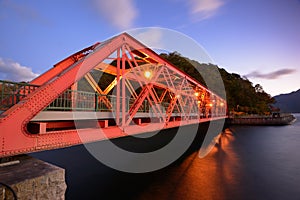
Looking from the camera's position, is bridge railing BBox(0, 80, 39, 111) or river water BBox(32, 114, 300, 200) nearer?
bridge railing BBox(0, 80, 39, 111)

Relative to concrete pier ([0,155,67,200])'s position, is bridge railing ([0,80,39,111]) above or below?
above

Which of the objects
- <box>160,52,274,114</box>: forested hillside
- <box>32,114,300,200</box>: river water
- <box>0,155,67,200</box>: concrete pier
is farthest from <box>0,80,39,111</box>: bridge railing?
<box>160,52,274,114</box>: forested hillside

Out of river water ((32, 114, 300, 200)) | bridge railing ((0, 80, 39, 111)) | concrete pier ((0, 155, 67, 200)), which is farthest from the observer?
river water ((32, 114, 300, 200))

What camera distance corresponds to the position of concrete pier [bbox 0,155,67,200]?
3895 mm

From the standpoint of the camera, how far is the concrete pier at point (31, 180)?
12.8 ft

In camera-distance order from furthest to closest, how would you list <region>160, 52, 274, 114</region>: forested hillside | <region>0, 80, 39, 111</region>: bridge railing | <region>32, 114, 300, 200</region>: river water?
<region>160, 52, 274, 114</region>: forested hillside → <region>32, 114, 300, 200</region>: river water → <region>0, 80, 39, 111</region>: bridge railing

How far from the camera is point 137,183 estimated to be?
11.0 meters

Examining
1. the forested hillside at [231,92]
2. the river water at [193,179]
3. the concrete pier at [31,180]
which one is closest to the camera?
the concrete pier at [31,180]

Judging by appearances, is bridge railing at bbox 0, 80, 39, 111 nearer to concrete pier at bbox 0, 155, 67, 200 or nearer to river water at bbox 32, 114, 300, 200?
concrete pier at bbox 0, 155, 67, 200

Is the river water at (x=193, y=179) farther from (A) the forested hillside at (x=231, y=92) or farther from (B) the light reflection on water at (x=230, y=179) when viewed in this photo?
(A) the forested hillside at (x=231, y=92)

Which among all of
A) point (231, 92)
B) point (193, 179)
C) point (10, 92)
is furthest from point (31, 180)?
point (231, 92)

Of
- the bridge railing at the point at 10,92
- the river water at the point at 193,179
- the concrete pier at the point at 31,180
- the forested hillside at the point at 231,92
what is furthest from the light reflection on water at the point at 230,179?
the forested hillside at the point at 231,92

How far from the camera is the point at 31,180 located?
4129 mm

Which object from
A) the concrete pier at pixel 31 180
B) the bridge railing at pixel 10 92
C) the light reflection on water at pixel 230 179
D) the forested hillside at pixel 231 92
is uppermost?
the forested hillside at pixel 231 92
